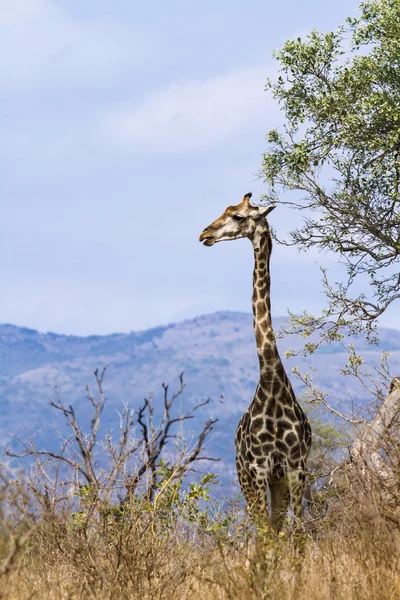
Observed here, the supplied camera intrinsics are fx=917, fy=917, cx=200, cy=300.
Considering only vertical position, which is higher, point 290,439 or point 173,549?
point 290,439

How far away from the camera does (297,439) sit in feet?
39.0

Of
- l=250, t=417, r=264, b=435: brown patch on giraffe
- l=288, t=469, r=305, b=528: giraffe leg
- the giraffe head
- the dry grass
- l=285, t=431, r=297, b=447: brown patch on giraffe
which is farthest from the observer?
the giraffe head

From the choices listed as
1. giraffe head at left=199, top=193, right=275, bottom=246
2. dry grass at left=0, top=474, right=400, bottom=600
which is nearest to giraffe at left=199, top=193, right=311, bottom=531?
giraffe head at left=199, top=193, right=275, bottom=246

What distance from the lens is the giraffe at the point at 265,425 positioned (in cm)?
1169

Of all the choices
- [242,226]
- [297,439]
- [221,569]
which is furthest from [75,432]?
[242,226]

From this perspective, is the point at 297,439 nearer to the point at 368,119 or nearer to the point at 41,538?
the point at 41,538

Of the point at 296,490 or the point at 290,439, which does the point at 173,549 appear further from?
the point at 290,439

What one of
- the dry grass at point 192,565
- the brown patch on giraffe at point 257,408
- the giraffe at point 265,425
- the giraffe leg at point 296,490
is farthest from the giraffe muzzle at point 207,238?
the dry grass at point 192,565

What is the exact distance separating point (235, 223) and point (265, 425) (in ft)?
9.59

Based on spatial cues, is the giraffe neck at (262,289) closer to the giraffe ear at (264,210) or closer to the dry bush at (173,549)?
the giraffe ear at (264,210)

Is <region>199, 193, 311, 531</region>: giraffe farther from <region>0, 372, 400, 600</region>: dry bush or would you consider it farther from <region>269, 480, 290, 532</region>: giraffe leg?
<region>0, 372, 400, 600</region>: dry bush

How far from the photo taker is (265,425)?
39.1ft

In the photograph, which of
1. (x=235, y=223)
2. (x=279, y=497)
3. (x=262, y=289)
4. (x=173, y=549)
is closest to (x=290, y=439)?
(x=279, y=497)

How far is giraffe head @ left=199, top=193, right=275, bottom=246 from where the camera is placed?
1289cm
